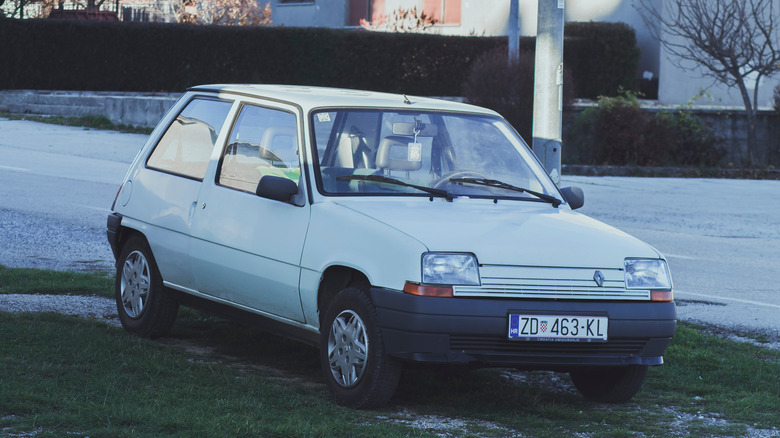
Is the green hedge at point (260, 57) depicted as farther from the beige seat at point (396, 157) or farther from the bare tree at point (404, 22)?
the beige seat at point (396, 157)

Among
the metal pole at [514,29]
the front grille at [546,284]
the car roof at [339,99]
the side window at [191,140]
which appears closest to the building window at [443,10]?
the metal pole at [514,29]

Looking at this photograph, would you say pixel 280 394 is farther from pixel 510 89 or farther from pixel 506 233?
pixel 510 89

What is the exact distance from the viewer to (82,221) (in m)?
12.5

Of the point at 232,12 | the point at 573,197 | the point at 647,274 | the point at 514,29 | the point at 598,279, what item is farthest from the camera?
the point at 232,12

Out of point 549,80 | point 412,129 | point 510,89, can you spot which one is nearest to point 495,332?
point 412,129

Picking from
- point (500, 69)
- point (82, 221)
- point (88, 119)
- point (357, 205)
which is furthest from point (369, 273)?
point (88, 119)

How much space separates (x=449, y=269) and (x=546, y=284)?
0.45m

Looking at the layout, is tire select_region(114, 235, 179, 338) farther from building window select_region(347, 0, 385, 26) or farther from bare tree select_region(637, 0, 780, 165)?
building window select_region(347, 0, 385, 26)

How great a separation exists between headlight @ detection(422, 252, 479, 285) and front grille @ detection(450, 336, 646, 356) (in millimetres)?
256

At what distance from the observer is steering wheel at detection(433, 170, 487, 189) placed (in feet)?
20.5

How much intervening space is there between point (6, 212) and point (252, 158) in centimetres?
726

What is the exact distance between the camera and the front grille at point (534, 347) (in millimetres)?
5266

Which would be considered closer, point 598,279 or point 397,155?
point 598,279

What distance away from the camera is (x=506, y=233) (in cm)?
552
